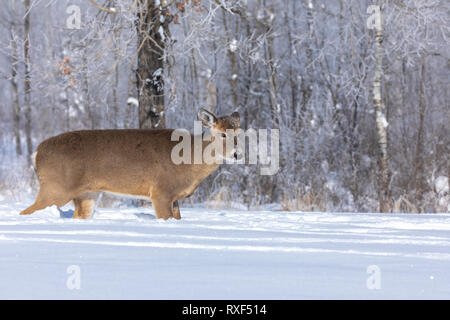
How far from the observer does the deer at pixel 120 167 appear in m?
6.73

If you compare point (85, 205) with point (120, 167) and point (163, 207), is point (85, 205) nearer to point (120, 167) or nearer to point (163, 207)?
point (120, 167)

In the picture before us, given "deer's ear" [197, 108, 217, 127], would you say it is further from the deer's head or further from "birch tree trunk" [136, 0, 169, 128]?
"birch tree trunk" [136, 0, 169, 128]

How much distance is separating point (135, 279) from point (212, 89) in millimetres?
16797

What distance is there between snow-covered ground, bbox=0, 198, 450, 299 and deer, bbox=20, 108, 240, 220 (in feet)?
1.76

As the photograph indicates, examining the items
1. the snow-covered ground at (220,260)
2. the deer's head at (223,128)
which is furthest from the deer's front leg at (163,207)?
the deer's head at (223,128)

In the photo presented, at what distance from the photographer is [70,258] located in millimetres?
3857

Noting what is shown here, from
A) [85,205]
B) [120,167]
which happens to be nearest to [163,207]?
[120,167]

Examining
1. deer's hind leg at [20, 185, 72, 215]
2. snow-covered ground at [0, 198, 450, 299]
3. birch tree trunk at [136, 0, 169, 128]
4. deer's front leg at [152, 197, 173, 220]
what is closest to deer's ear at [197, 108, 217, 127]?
deer's front leg at [152, 197, 173, 220]

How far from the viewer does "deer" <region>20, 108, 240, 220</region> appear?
6730 millimetres

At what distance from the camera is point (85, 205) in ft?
23.8

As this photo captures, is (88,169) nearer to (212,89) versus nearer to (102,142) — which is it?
(102,142)

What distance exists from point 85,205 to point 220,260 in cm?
380

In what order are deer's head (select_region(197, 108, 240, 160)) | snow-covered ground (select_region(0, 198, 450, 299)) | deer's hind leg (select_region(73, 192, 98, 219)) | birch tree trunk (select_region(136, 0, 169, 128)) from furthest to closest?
birch tree trunk (select_region(136, 0, 169, 128)) → deer's hind leg (select_region(73, 192, 98, 219)) → deer's head (select_region(197, 108, 240, 160)) → snow-covered ground (select_region(0, 198, 450, 299))

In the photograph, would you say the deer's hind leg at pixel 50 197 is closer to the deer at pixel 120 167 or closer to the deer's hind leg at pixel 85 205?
the deer at pixel 120 167
